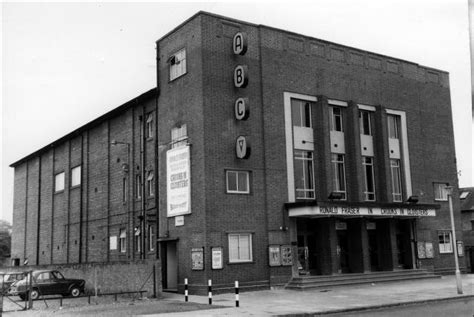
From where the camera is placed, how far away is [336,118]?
3388 centimetres

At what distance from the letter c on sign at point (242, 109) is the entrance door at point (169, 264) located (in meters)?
7.69

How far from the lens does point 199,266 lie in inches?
1070

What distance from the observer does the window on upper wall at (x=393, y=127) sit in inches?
1423

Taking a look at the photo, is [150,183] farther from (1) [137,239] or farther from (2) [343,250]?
(2) [343,250]

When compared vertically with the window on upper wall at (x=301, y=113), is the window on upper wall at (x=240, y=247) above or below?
below

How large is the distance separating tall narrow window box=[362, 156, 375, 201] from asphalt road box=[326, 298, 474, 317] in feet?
41.5

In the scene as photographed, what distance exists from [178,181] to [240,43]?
25.7ft

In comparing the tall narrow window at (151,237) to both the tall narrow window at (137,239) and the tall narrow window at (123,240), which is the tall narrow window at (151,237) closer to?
the tall narrow window at (137,239)

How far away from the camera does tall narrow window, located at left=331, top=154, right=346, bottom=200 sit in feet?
108

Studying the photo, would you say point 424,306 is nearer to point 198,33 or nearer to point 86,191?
point 198,33

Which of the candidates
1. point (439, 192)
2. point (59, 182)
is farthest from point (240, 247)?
point (59, 182)

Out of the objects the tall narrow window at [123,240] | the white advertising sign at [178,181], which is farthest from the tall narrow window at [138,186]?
the white advertising sign at [178,181]

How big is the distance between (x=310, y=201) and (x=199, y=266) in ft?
21.5

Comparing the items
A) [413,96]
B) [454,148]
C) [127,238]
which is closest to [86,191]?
[127,238]
